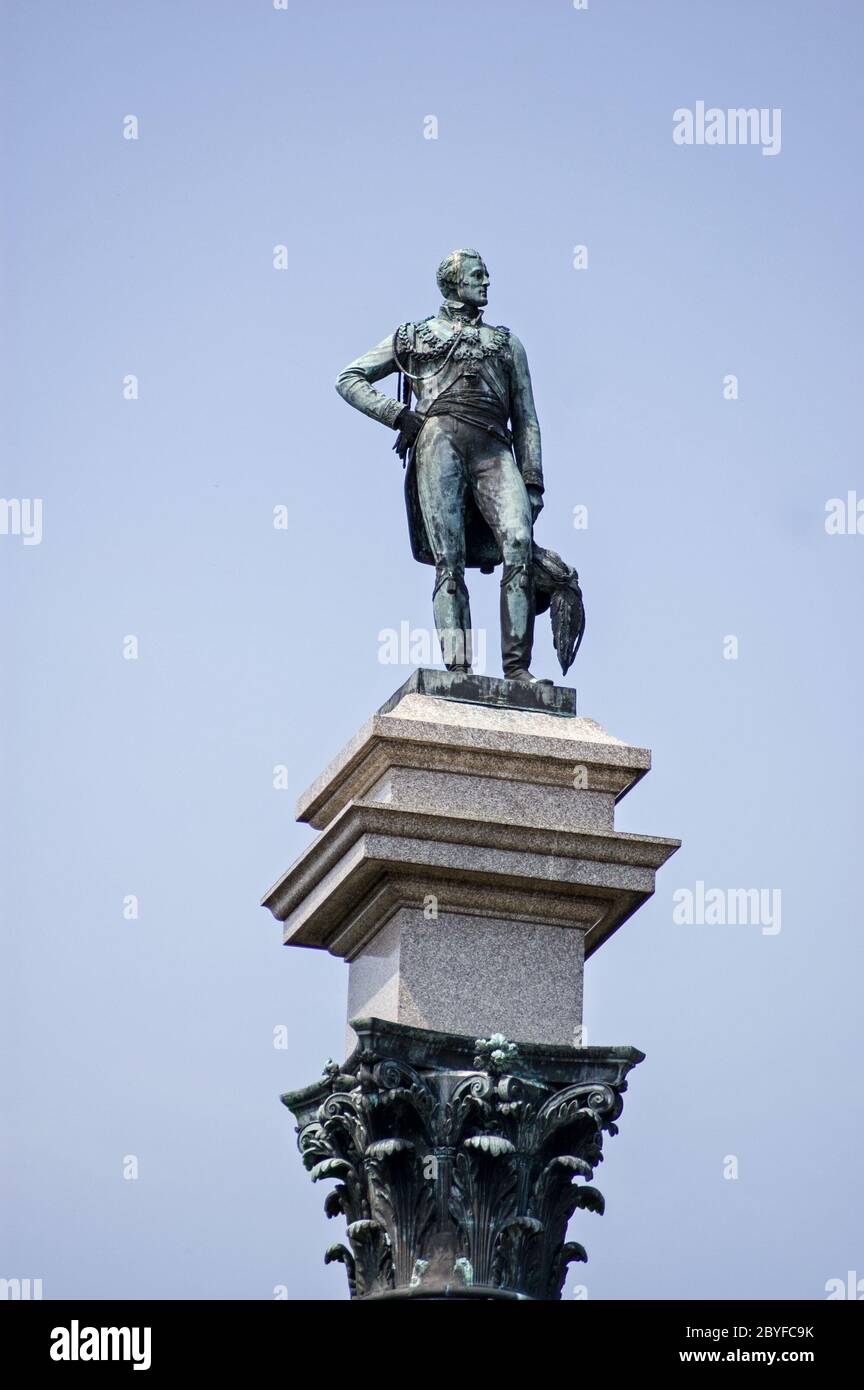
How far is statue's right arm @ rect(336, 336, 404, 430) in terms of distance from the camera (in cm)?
3094

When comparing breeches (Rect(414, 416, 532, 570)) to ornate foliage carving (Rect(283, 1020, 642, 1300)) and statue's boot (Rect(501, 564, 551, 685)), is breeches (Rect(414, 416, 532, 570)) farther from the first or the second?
ornate foliage carving (Rect(283, 1020, 642, 1300))

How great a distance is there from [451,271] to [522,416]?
1175 mm

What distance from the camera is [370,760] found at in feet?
95.8

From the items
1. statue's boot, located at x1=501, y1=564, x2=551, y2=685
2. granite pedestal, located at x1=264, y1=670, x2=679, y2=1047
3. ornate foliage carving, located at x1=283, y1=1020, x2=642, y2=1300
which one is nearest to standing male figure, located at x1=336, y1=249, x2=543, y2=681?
statue's boot, located at x1=501, y1=564, x2=551, y2=685

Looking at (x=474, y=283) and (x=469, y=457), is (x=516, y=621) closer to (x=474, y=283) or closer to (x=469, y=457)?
(x=469, y=457)

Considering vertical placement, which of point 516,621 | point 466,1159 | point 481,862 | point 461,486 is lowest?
point 466,1159

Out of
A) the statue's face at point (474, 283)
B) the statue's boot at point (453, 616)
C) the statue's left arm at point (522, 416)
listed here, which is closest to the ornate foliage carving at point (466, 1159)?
the statue's boot at point (453, 616)

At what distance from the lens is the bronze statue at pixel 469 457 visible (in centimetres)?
3039

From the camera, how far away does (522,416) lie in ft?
102

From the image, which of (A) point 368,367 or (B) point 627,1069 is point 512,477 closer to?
(A) point 368,367

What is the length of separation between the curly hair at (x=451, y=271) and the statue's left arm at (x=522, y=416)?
0.57m

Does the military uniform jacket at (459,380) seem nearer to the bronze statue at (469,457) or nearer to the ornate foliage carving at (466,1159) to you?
the bronze statue at (469,457)

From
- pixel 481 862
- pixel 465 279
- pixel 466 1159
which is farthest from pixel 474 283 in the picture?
pixel 466 1159

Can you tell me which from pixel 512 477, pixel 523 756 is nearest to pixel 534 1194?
pixel 523 756
